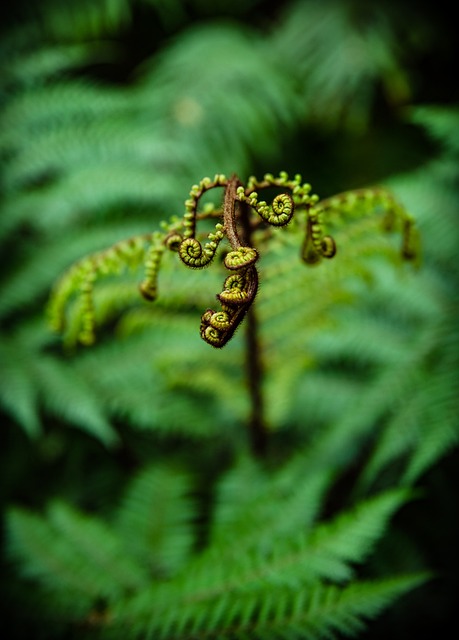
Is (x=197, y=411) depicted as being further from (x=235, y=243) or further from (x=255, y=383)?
(x=235, y=243)

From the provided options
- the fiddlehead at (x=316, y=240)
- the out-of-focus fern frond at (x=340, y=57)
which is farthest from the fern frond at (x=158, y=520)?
the out-of-focus fern frond at (x=340, y=57)

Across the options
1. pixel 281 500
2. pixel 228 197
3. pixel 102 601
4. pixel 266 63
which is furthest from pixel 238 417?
pixel 266 63

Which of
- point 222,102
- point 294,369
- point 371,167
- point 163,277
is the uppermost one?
Result: point 222,102

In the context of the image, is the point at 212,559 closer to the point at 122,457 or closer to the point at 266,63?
the point at 122,457

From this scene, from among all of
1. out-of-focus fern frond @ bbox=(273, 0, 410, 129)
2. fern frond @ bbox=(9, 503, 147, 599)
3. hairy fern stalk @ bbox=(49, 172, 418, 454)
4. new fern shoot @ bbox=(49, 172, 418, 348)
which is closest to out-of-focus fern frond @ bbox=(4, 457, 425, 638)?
fern frond @ bbox=(9, 503, 147, 599)

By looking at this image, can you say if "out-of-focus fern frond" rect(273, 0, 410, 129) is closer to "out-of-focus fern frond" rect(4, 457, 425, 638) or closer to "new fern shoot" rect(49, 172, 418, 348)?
"new fern shoot" rect(49, 172, 418, 348)
